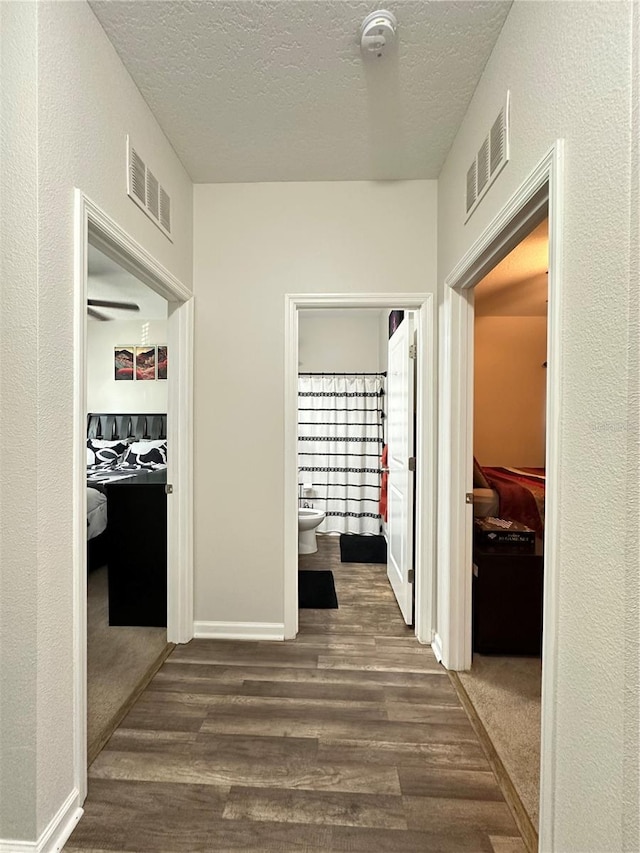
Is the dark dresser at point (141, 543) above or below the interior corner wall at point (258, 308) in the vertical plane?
below

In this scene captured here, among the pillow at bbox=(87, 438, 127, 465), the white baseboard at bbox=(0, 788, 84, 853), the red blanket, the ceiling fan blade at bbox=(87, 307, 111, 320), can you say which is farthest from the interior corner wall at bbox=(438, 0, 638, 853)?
the pillow at bbox=(87, 438, 127, 465)

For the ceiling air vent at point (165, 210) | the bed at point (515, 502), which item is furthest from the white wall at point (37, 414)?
the bed at point (515, 502)

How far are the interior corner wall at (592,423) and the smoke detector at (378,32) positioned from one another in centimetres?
49

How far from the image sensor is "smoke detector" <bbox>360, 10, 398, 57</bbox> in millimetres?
1483

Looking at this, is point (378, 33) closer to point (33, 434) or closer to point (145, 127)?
point (145, 127)

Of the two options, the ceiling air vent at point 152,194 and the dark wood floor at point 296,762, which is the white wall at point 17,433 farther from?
the ceiling air vent at point 152,194

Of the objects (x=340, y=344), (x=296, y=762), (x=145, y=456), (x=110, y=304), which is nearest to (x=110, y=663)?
(x=296, y=762)

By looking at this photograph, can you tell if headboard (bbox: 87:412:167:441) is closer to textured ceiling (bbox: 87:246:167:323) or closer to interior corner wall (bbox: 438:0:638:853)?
textured ceiling (bbox: 87:246:167:323)

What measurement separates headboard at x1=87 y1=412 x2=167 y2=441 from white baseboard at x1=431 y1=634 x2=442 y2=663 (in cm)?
414

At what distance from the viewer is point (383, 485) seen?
15.0ft

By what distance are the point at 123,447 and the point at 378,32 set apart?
15.8 feet

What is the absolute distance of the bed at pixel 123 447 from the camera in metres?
4.55

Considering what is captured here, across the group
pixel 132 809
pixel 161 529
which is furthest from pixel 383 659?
pixel 161 529

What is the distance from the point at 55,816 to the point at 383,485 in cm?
363
